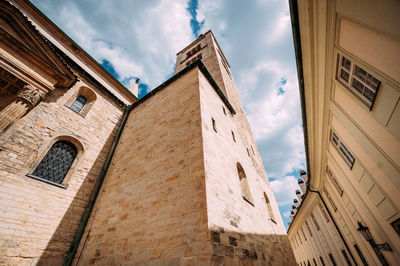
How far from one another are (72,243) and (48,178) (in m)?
2.20

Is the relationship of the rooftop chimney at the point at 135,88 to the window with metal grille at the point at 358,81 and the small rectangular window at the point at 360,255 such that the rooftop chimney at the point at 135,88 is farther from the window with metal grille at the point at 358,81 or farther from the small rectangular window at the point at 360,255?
the small rectangular window at the point at 360,255

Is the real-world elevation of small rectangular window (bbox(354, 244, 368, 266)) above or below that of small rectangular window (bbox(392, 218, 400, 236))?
below

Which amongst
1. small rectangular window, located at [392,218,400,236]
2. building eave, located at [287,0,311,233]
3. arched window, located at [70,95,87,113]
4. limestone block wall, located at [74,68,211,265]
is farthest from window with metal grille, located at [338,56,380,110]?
arched window, located at [70,95,87,113]

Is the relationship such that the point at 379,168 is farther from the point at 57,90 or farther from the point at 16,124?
the point at 57,90

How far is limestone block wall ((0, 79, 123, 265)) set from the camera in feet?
14.1

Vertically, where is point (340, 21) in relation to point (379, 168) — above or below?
above

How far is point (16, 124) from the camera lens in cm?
520

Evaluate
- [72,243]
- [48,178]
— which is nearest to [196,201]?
[72,243]

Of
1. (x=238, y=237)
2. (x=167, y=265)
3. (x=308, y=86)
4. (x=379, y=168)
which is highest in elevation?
(x=308, y=86)

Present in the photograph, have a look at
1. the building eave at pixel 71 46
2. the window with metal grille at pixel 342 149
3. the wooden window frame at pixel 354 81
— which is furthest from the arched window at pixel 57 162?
the window with metal grille at pixel 342 149

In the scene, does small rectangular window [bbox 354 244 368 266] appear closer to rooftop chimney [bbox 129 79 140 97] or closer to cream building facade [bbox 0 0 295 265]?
cream building facade [bbox 0 0 295 265]

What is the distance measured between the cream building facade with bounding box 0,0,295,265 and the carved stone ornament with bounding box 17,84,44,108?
32mm

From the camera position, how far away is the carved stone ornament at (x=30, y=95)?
5398 millimetres

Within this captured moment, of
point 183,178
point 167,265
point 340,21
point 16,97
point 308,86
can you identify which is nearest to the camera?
point 167,265
